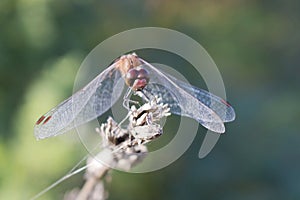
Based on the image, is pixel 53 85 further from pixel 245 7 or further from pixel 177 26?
pixel 245 7

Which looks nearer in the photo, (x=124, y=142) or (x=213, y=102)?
(x=124, y=142)

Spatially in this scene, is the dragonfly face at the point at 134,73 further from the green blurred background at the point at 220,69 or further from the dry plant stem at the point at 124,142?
the green blurred background at the point at 220,69

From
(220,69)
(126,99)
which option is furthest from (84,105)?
(220,69)

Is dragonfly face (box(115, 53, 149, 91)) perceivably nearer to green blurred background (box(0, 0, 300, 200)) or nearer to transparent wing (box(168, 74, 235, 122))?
transparent wing (box(168, 74, 235, 122))

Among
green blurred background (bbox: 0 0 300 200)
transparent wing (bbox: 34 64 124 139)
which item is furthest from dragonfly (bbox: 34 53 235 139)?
green blurred background (bbox: 0 0 300 200)

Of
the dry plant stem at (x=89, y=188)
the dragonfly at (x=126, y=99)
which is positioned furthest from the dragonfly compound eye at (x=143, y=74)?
the dry plant stem at (x=89, y=188)

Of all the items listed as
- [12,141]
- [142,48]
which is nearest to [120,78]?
[12,141]

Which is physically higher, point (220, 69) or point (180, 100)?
point (220, 69)

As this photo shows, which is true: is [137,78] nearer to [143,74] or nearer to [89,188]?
[143,74]
